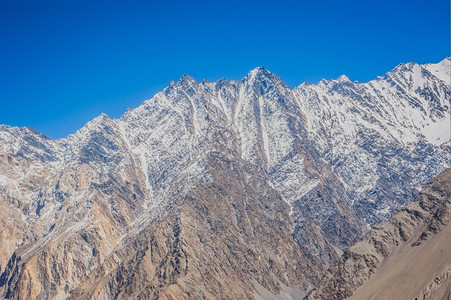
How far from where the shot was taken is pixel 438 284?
6880 inches

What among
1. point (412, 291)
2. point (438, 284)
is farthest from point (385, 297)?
point (438, 284)

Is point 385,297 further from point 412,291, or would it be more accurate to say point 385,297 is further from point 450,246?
point 450,246

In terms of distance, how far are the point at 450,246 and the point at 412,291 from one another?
76.7 ft

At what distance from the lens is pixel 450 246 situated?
639 feet

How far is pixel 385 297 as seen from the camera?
19888 cm

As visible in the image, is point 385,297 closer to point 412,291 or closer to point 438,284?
point 412,291

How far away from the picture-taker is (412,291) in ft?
624

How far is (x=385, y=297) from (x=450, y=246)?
31980 millimetres

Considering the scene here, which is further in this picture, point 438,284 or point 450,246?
point 450,246

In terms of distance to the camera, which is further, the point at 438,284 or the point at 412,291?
the point at 412,291

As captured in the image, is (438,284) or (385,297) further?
(385,297)

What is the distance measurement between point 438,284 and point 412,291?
1723cm

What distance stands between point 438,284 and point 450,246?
83.9 ft

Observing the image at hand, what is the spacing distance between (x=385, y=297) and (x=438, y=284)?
28831mm
